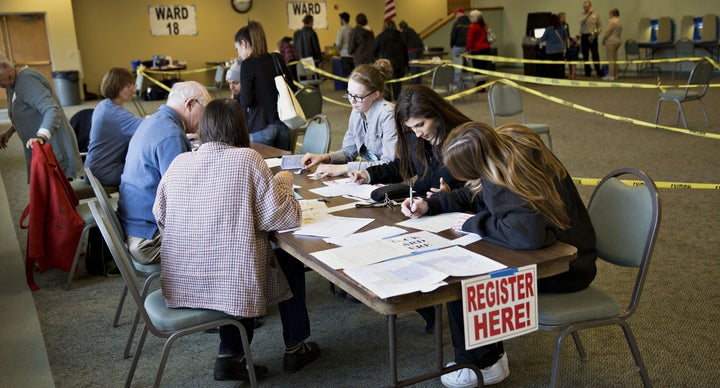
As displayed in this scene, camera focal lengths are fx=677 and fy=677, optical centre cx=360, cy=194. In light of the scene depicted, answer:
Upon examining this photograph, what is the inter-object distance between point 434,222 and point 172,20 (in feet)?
48.9

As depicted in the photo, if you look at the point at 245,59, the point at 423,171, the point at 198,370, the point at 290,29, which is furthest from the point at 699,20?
the point at 198,370

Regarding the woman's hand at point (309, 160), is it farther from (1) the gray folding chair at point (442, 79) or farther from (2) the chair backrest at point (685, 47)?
(2) the chair backrest at point (685, 47)

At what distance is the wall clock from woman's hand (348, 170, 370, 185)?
1441 centimetres

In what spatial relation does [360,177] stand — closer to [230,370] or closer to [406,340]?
[406,340]

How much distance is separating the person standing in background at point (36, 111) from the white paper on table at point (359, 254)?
2866 mm

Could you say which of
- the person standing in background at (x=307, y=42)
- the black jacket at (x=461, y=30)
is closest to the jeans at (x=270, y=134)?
the black jacket at (x=461, y=30)

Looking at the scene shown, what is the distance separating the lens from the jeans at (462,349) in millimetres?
2408

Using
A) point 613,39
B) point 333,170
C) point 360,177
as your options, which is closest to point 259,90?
point 333,170

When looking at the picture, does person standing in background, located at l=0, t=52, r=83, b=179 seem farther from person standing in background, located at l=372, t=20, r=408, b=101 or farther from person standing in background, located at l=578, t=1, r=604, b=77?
person standing in background, located at l=578, t=1, r=604, b=77

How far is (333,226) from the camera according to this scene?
2.39 m

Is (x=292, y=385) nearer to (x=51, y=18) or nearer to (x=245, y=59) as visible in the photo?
(x=245, y=59)

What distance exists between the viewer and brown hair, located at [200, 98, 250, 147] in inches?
95.7

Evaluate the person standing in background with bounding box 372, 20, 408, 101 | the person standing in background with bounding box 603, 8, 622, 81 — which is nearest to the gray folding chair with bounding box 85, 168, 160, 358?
the person standing in background with bounding box 372, 20, 408, 101

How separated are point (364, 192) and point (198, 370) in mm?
1023
